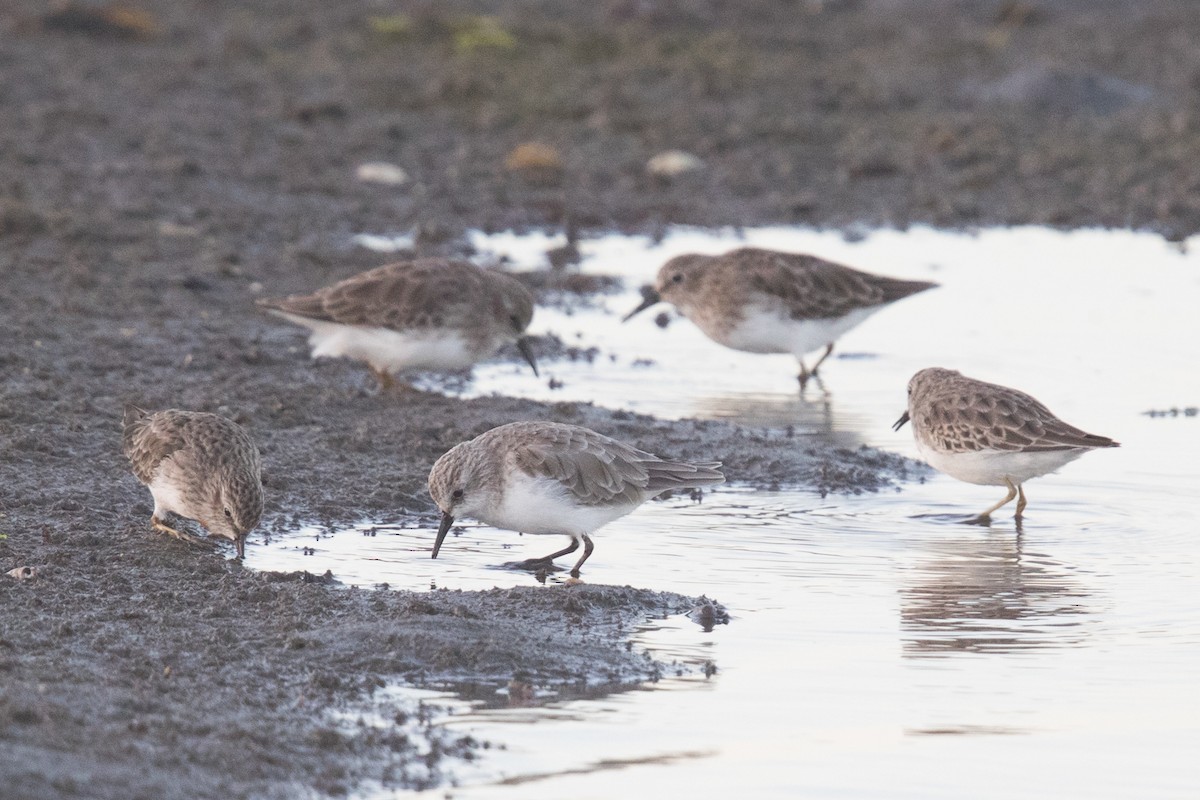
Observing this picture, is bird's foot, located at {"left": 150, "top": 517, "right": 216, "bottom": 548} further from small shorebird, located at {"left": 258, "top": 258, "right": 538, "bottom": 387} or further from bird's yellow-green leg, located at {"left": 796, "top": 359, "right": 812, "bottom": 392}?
bird's yellow-green leg, located at {"left": 796, "top": 359, "right": 812, "bottom": 392}

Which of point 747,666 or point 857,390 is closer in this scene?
point 747,666

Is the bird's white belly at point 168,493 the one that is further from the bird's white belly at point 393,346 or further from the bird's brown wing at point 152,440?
the bird's white belly at point 393,346

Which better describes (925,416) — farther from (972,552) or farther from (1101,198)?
(1101,198)

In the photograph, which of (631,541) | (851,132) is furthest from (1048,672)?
(851,132)

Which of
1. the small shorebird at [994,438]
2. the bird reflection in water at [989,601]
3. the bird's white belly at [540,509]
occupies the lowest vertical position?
the bird reflection in water at [989,601]

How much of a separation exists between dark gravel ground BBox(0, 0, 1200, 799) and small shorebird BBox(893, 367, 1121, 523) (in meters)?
0.59

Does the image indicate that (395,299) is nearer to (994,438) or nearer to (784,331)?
(784,331)

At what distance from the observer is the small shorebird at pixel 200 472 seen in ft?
25.6

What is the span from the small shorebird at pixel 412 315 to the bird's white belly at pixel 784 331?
1.61 meters

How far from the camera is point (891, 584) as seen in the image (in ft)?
26.0

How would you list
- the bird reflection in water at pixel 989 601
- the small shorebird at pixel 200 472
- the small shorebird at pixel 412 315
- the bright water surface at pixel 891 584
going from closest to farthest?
the bright water surface at pixel 891 584, the bird reflection in water at pixel 989 601, the small shorebird at pixel 200 472, the small shorebird at pixel 412 315

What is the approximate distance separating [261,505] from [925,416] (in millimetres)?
3506

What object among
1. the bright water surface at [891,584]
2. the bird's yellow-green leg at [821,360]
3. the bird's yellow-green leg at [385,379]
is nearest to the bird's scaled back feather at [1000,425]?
the bright water surface at [891,584]

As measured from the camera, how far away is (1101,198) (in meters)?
17.0
